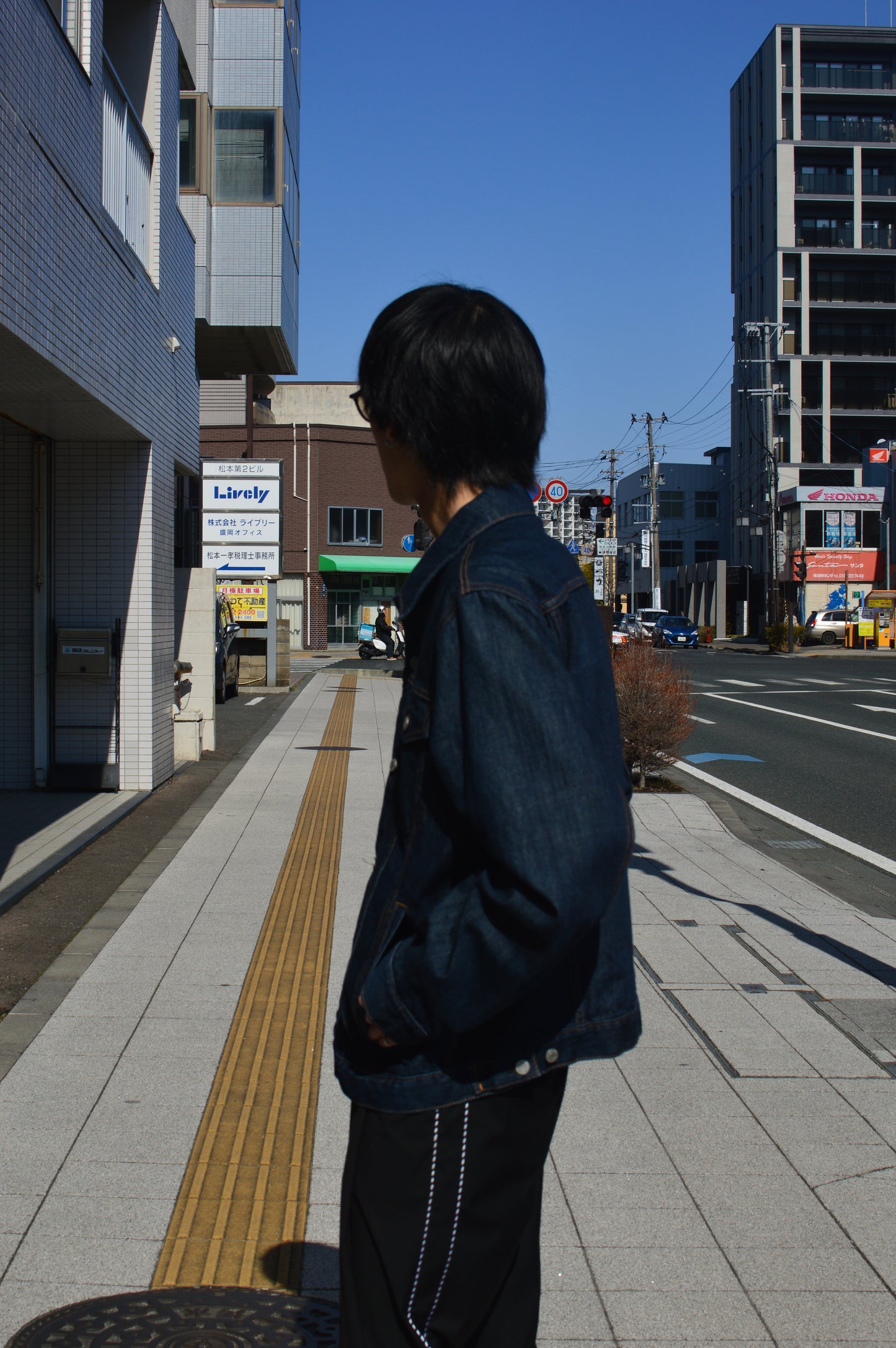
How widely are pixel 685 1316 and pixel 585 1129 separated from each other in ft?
3.38

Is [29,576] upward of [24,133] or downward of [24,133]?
downward

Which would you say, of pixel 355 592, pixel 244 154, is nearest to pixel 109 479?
pixel 244 154

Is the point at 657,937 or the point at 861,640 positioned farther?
the point at 861,640

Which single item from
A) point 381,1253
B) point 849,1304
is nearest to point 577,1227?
point 849,1304

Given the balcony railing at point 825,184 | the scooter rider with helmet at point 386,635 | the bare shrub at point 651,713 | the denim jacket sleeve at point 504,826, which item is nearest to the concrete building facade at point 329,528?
the scooter rider with helmet at point 386,635

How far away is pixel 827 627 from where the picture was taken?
52.2m

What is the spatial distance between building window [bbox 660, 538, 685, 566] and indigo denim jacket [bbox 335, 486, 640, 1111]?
8893 cm

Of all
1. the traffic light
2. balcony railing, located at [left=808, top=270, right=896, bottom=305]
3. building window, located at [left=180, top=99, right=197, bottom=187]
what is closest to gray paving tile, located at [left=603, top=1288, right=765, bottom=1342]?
building window, located at [left=180, top=99, right=197, bottom=187]

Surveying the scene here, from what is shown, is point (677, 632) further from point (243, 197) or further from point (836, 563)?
point (243, 197)

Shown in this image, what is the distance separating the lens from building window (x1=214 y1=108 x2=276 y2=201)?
15.2 m

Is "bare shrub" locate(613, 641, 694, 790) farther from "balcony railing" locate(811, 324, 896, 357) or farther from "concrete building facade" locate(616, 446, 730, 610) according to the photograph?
"concrete building facade" locate(616, 446, 730, 610)

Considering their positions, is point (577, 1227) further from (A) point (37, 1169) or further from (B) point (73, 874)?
(B) point (73, 874)

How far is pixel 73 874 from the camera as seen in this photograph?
7020mm

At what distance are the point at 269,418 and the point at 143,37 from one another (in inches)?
1692
